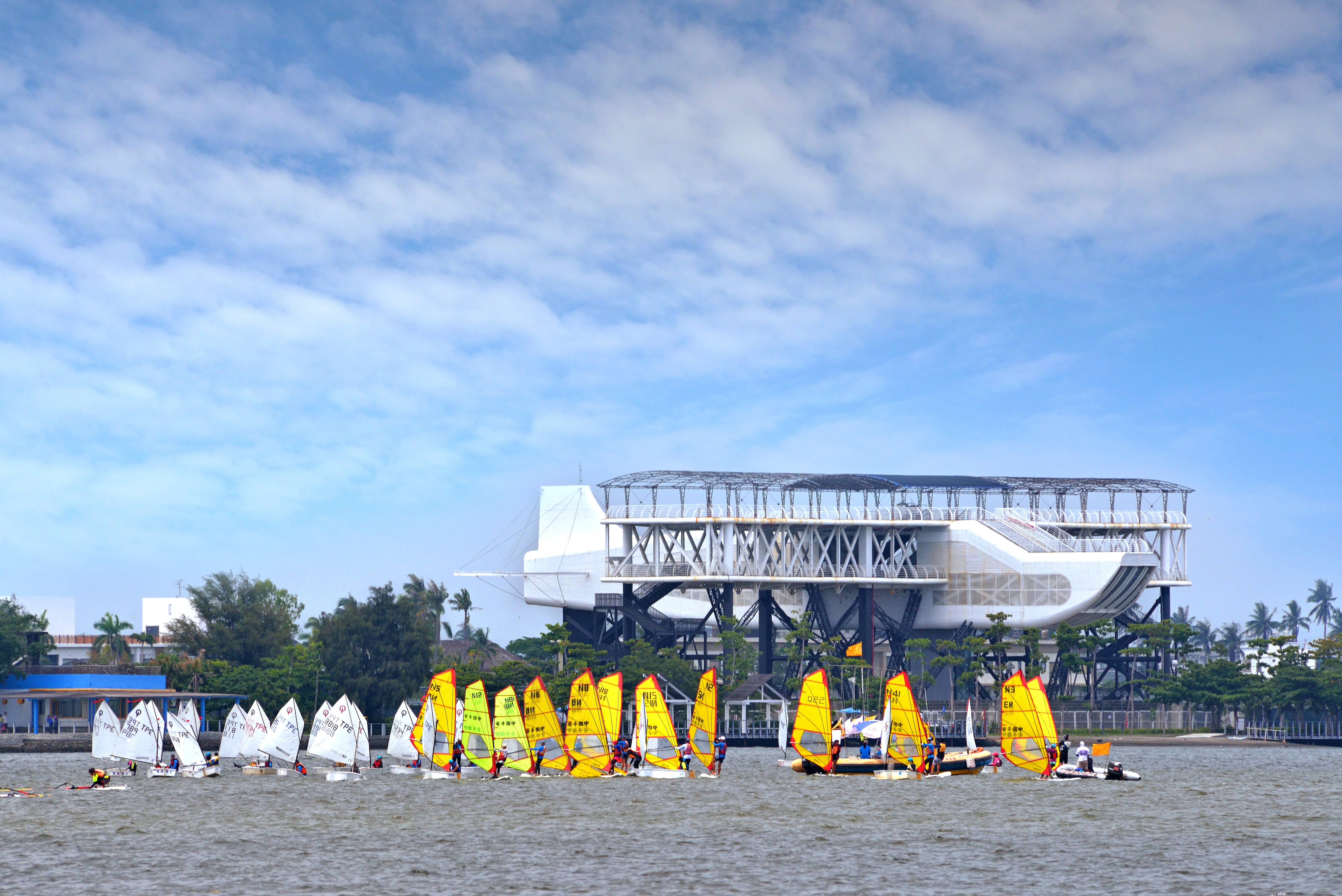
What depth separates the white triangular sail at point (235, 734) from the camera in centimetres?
9744

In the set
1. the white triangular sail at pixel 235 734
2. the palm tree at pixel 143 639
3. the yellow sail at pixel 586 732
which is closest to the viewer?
the yellow sail at pixel 586 732

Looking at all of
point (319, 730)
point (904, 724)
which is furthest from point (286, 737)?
point (904, 724)

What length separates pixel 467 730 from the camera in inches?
3339

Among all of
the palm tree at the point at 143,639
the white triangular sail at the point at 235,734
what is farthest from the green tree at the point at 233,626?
the white triangular sail at the point at 235,734

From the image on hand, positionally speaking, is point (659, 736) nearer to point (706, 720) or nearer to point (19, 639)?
point (706, 720)

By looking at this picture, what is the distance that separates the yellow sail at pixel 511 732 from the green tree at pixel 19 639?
191ft

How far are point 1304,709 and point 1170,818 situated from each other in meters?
96.4

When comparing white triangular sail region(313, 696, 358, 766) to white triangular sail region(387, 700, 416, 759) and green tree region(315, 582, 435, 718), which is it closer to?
white triangular sail region(387, 700, 416, 759)

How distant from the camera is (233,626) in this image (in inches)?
5837

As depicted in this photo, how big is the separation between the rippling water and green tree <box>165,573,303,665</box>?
63914mm

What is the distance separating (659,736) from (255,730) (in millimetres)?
28723

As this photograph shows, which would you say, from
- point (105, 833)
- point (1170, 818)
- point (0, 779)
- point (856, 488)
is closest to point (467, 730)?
point (0, 779)

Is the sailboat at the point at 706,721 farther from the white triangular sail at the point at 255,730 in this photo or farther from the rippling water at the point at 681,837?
the white triangular sail at the point at 255,730

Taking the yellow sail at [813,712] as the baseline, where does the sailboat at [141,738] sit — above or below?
below
